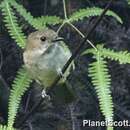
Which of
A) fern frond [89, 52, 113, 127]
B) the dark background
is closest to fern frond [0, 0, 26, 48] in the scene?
fern frond [89, 52, 113, 127]

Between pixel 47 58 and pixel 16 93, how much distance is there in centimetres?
18

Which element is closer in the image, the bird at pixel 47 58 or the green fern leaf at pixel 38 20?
the bird at pixel 47 58

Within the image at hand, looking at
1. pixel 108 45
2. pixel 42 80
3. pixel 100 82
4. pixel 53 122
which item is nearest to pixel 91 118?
pixel 53 122

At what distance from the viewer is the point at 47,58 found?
2.08 metres

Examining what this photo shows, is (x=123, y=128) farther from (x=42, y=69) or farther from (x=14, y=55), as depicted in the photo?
(x=42, y=69)

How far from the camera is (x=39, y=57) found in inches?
84.8

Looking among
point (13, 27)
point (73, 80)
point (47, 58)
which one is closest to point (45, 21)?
point (13, 27)

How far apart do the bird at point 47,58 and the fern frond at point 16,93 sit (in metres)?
0.03

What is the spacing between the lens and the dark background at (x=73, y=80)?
2.99 m

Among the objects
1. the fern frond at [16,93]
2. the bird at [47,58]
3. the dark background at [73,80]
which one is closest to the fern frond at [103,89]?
the bird at [47,58]

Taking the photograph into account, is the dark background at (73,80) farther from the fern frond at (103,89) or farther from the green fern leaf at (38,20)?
the fern frond at (103,89)

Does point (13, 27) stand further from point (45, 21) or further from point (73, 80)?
point (73, 80)

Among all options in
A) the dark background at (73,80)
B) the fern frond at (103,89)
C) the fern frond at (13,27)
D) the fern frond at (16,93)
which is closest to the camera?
the fern frond at (103,89)

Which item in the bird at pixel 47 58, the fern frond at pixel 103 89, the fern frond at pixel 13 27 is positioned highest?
the fern frond at pixel 13 27
